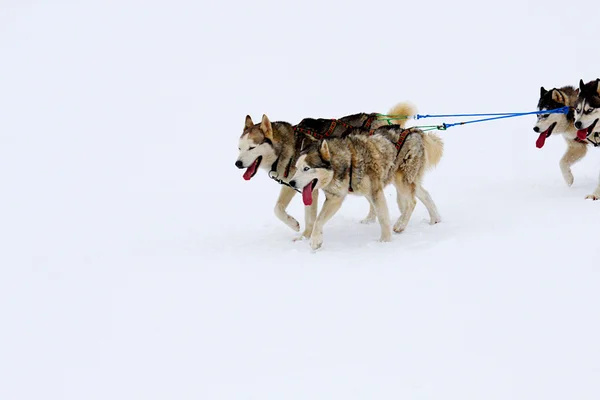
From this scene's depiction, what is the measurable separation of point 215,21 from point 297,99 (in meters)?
12.9

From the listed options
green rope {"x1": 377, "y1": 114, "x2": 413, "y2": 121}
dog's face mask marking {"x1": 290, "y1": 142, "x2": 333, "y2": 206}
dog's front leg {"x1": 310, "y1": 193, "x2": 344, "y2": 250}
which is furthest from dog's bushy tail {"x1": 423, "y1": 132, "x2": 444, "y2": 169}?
dog's face mask marking {"x1": 290, "y1": 142, "x2": 333, "y2": 206}

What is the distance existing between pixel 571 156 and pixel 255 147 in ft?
12.8

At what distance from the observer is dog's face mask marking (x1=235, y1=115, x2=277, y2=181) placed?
259 inches

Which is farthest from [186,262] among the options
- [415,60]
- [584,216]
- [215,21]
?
[215,21]

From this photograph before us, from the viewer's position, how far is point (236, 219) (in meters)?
8.29

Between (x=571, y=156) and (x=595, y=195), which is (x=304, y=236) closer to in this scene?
(x=595, y=195)

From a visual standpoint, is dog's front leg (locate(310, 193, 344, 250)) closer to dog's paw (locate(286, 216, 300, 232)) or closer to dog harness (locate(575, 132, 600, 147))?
dog's paw (locate(286, 216, 300, 232))

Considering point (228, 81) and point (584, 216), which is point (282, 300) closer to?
point (584, 216)

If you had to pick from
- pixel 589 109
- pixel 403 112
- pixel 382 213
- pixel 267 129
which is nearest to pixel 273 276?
pixel 382 213

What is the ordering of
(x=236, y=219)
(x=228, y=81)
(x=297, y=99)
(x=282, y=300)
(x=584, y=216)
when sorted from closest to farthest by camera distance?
(x=282, y=300) < (x=584, y=216) < (x=236, y=219) < (x=297, y=99) < (x=228, y=81)

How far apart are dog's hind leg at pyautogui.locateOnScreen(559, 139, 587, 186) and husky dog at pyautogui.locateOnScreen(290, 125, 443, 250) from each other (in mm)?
1892

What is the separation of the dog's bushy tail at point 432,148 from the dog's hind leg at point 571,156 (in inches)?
71.8

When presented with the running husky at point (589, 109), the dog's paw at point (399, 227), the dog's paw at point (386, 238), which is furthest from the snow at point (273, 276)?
the running husky at point (589, 109)

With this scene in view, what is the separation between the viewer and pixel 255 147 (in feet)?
21.6
